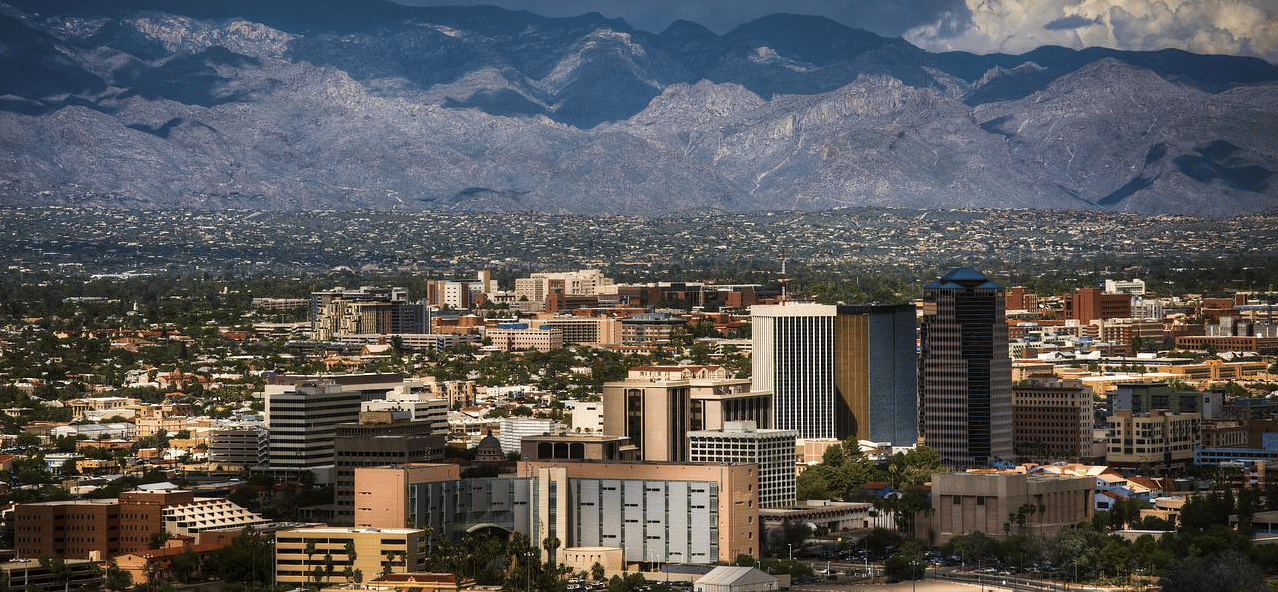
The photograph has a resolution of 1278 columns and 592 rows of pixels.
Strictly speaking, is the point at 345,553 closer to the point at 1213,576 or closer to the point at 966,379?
the point at 1213,576

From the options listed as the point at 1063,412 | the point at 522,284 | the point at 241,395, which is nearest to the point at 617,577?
the point at 1063,412

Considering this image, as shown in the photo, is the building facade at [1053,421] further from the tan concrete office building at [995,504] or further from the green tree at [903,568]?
the green tree at [903,568]

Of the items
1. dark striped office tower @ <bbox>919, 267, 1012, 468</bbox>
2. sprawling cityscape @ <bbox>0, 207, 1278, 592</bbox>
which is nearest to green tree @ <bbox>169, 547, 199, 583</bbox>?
sprawling cityscape @ <bbox>0, 207, 1278, 592</bbox>

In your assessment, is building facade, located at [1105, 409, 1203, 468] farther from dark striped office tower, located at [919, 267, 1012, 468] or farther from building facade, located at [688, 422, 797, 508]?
building facade, located at [688, 422, 797, 508]

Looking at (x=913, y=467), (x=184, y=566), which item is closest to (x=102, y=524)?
(x=184, y=566)

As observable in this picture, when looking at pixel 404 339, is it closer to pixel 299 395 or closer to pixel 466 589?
pixel 299 395
